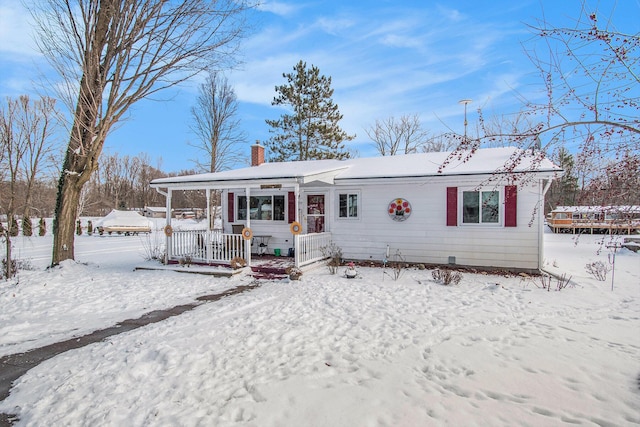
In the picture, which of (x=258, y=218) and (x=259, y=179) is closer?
(x=259, y=179)

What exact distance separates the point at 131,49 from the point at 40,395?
977 centimetres

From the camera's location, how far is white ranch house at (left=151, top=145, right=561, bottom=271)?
30.1ft

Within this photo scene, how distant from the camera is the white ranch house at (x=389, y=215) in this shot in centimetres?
917

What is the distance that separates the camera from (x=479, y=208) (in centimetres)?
959

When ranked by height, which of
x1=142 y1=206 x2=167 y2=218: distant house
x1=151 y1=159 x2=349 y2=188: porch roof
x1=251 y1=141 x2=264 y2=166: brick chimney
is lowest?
x1=142 y1=206 x2=167 y2=218: distant house

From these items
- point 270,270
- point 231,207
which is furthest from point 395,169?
point 231,207

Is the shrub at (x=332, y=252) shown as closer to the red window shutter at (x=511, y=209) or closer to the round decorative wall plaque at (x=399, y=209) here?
the round decorative wall plaque at (x=399, y=209)

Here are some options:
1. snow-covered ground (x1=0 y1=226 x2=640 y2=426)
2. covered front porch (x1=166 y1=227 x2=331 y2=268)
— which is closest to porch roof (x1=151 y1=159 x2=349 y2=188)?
covered front porch (x1=166 y1=227 x2=331 y2=268)

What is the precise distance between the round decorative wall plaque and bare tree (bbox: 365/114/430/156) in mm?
17973

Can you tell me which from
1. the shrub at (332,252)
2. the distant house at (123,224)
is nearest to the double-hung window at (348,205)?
the shrub at (332,252)

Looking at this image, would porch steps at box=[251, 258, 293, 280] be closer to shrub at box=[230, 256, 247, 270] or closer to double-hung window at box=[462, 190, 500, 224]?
shrub at box=[230, 256, 247, 270]

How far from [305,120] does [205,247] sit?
16354 mm

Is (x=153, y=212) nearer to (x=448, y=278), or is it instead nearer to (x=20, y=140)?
(x=20, y=140)

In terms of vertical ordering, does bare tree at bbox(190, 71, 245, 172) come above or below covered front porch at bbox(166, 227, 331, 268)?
above
